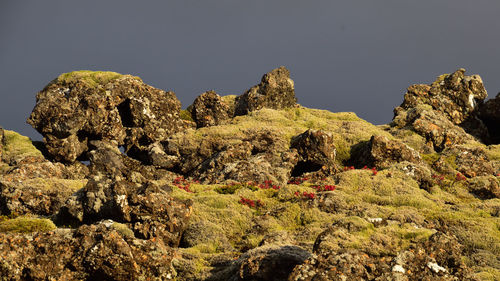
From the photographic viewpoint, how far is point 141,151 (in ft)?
174

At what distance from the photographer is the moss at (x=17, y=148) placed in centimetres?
4634

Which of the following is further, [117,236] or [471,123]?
[471,123]

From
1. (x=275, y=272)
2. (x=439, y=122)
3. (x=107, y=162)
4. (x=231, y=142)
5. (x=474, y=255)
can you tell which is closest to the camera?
(x=275, y=272)

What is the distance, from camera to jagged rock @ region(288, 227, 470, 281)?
16.4m

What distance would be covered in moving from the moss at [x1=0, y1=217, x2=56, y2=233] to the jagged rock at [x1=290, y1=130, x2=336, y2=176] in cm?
2845

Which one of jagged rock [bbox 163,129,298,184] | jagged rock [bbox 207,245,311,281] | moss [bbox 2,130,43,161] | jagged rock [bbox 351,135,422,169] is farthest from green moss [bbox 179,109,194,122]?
jagged rock [bbox 207,245,311,281]

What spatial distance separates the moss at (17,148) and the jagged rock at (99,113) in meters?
2.13

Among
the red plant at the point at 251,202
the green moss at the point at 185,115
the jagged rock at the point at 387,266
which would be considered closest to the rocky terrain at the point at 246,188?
the jagged rock at the point at 387,266

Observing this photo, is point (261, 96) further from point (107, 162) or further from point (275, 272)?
point (275, 272)

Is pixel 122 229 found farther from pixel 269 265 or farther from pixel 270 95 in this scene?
pixel 270 95

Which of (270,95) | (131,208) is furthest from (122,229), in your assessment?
(270,95)

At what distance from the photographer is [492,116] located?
220 feet

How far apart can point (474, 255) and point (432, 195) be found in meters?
13.6

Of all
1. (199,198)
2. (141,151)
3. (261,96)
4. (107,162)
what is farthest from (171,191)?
(261,96)
